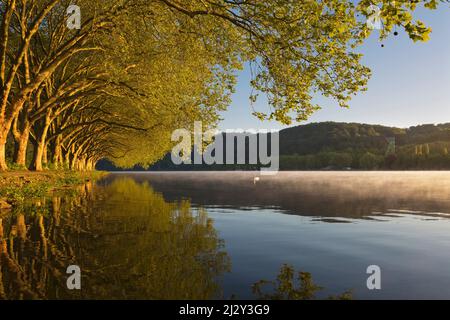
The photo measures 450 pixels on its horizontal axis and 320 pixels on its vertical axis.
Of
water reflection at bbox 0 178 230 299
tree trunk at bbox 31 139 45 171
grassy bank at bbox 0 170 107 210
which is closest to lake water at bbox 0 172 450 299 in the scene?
water reflection at bbox 0 178 230 299

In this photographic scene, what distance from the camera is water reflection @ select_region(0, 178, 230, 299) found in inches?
243

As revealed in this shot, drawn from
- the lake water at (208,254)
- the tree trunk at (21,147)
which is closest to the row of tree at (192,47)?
the tree trunk at (21,147)

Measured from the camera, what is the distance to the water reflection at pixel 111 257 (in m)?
6.18

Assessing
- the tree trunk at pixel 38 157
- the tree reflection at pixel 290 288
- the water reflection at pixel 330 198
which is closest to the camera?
the tree reflection at pixel 290 288

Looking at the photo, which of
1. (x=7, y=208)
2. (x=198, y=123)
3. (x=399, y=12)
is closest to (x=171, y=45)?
(x=198, y=123)

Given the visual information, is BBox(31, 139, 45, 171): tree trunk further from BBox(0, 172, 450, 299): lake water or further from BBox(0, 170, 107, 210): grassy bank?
BBox(0, 172, 450, 299): lake water

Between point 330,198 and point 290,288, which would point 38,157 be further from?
point 290,288

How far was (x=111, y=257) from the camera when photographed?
27.6ft

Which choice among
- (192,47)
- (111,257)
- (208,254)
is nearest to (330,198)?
(192,47)

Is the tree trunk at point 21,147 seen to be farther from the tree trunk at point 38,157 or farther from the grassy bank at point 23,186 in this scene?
the tree trunk at point 38,157

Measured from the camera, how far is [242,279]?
6.99m

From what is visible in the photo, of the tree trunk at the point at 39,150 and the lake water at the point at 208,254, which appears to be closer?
the lake water at the point at 208,254

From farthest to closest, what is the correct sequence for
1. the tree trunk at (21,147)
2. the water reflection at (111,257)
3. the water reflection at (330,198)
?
1. the tree trunk at (21,147)
2. the water reflection at (330,198)
3. the water reflection at (111,257)

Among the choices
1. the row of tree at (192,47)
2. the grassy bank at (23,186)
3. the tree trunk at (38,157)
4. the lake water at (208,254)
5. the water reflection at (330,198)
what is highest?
the row of tree at (192,47)
